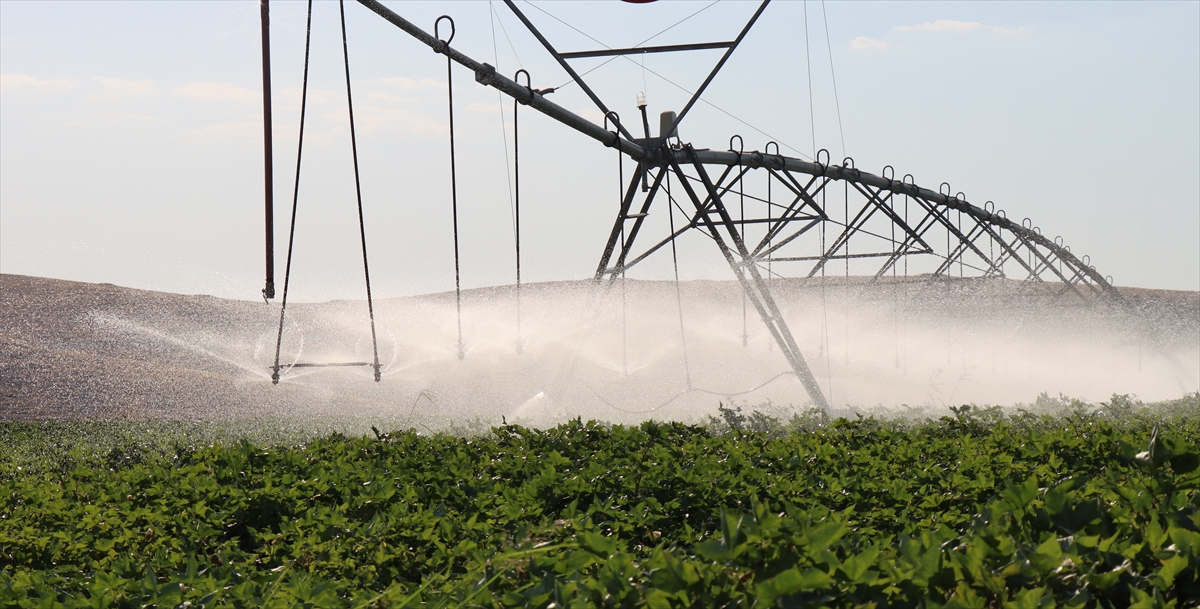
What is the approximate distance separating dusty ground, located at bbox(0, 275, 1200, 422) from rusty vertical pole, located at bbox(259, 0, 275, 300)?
3.37 meters

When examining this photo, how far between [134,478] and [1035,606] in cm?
499

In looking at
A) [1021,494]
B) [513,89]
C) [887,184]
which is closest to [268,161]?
[513,89]

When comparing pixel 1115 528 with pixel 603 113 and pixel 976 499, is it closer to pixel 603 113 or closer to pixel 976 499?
pixel 976 499

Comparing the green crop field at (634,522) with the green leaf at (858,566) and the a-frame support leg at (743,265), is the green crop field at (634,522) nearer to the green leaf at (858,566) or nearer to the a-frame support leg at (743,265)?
the green leaf at (858,566)

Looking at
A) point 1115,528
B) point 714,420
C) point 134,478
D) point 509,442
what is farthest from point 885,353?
point 1115,528

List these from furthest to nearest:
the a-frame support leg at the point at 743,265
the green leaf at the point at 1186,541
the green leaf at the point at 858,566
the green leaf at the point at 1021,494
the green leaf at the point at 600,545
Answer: the a-frame support leg at the point at 743,265 → the green leaf at the point at 1021,494 → the green leaf at the point at 600,545 → the green leaf at the point at 1186,541 → the green leaf at the point at 858,566

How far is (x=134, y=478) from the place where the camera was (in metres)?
5.64

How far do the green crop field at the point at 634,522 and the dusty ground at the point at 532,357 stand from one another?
5.42 meters

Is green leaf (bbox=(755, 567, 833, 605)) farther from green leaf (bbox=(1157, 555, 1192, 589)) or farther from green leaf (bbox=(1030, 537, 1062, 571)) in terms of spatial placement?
green leaf (bbox=(1157, 555, 1192, 589))

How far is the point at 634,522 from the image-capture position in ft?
13.3

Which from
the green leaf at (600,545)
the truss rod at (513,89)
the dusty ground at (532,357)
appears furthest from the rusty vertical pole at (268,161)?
the green leaf at (600,545)

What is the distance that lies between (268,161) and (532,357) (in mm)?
7206

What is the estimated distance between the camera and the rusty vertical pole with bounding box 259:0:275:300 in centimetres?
810

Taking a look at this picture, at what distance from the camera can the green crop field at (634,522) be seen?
7.25 feet
